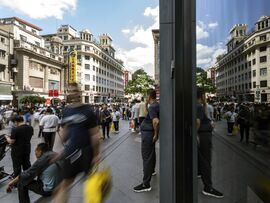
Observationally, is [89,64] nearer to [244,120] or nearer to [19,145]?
[19,145]

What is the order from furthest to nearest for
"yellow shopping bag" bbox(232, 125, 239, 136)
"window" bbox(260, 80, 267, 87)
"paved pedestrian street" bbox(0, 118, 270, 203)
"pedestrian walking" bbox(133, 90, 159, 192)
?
"pedestrian walking" bbox(133, 90, 159, 192) < "paved pedestrian street" bbox(0, 118, 270, 203) < "yellow shopping bag" bbox(232, 125, 239, 136) < "window" bbox(260, 80, 267, 87)

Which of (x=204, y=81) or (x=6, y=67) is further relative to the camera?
(x=6, y=67)

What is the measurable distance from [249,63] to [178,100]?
1.95m

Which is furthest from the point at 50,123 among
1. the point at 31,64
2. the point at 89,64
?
the point at 89,64

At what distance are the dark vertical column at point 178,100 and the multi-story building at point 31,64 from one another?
45.1 metres

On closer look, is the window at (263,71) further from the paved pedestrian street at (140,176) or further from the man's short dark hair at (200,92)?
the man's short dark hair at (200,92)

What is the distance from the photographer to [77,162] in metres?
3.91

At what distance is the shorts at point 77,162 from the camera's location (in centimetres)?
385

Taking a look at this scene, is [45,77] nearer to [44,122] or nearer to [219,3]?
[44,122]

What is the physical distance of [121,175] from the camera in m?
6.45

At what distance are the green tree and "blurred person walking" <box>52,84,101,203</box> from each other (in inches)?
83.3

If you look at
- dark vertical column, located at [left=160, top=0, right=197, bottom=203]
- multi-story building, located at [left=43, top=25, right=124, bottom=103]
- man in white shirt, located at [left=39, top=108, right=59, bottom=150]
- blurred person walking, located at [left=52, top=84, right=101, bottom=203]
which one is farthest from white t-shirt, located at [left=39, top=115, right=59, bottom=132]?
multi-story building, located at [left=43, top=25, right=124, bottom=103]

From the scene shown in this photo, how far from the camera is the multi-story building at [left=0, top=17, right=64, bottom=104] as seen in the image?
52.7 metres

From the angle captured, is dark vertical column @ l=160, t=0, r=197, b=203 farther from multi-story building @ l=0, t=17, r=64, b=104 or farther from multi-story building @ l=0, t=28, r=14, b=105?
multi-story building @ l=0, t=28, r=14, b=105
